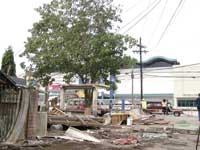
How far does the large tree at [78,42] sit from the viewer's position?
3656cm

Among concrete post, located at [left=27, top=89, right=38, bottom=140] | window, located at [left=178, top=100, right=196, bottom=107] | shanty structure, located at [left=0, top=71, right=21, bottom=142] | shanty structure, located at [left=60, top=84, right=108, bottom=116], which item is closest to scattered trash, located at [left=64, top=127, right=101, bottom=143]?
concrete post, located at [left=27, top=89, right=38, bottom=140]

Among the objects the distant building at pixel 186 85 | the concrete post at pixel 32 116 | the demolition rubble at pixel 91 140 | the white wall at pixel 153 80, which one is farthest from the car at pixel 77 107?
the white wall at pixel 153 80

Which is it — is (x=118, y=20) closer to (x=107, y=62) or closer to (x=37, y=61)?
(x=107, y=62)

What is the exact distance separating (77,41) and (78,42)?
0.11 m

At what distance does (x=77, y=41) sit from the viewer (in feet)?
120

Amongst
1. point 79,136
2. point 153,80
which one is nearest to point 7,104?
point 79,136

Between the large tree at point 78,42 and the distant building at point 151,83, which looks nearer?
the large tree at point 78,42

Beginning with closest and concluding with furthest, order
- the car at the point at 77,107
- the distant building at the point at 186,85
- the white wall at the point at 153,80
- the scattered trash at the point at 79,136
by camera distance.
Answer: the scattered trash at the point at 79,136 → the car at the point at 77,107 → the distant building at the point at 186,85 → the white wall at the point at 153,80

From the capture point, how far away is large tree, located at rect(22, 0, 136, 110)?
1439 inches

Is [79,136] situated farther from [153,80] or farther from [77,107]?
[153,80]

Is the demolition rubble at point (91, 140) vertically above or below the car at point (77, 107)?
below

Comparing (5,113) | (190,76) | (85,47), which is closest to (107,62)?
(85,47)

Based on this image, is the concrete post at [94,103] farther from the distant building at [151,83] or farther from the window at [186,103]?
the window at [186,103]

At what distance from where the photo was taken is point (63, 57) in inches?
1432
